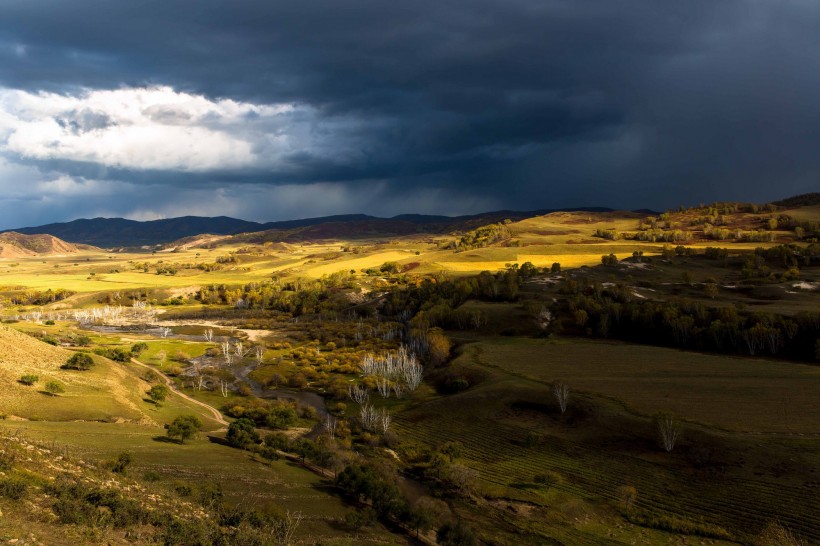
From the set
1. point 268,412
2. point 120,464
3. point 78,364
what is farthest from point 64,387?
point 120,464

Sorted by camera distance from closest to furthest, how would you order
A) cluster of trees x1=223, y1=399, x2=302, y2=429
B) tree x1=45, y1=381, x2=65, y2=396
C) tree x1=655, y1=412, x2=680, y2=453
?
1. tree x1=655, y1=412, x2=680, y2=453
2. tree x1=45, y1=381, x2=65, y2=396
3. cluster of trees x1=223, y1=399, x2=302, y2=429

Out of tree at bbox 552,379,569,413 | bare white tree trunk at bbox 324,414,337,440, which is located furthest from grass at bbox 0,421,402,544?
tree at bbox 552,379,569,413

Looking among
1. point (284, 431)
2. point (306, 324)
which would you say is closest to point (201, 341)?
point (306, 324)

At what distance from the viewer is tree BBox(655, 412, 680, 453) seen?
163 feet

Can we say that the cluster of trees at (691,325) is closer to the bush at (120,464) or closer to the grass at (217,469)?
the grass at (217,469)

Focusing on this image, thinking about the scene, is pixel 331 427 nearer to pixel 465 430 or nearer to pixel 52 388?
pixel 465 430

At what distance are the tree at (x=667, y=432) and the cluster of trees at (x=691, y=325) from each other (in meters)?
48.4

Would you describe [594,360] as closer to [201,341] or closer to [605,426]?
[605,426]

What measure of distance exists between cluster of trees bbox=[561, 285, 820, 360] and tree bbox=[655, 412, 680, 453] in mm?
48407

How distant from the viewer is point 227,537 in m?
25.6

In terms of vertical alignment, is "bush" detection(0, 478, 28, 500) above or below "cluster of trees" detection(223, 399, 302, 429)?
above

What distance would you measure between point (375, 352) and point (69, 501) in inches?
3648

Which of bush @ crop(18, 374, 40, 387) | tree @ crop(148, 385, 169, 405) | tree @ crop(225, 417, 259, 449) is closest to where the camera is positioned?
tree @ crop(225, 417, 259, 449)

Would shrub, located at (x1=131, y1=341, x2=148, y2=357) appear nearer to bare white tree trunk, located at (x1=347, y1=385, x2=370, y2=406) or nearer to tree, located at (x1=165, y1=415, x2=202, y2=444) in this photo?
bare white tree trunk, located at (x1=347, y1=385, x2=370, y2=406)
